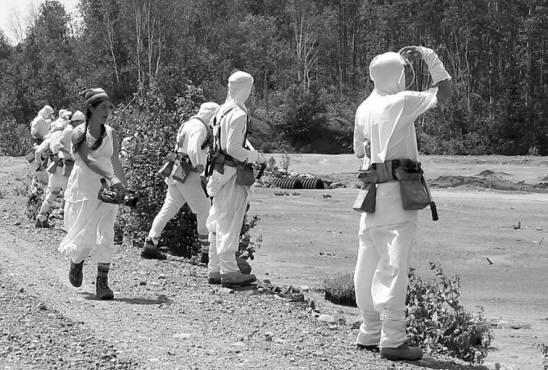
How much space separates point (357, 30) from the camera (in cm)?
7225

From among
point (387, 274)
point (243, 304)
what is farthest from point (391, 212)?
point (243, 304)

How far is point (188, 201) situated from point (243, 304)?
9.17ft

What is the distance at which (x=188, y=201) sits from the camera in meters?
11.6

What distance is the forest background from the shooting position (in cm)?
5384

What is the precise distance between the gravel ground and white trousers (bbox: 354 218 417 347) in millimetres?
276

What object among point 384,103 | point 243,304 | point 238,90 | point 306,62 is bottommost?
point 243,304

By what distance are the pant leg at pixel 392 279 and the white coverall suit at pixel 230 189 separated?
3.00 metres

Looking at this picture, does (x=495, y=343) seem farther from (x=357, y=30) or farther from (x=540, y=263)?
(x=357, y=30)

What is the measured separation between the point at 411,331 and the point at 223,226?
103 inches

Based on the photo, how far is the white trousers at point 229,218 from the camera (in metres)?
9.81

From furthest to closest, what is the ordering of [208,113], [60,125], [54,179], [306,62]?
[306,62]
[60,125]
[54,179]
[208,113]

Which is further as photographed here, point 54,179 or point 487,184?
point 487,184

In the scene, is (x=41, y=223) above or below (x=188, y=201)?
below

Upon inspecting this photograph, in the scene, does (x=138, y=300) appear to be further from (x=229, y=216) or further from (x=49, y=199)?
(x=49, y=199)
